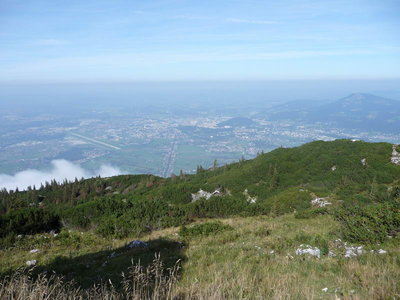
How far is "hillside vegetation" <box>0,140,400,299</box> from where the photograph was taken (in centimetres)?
500

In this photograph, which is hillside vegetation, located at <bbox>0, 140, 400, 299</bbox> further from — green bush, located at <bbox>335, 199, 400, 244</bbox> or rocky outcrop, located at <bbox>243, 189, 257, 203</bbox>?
rocky outcrop, located at <bbox>243, 189, 257, 203</bbox>

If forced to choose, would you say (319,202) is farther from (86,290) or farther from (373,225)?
(86,290)

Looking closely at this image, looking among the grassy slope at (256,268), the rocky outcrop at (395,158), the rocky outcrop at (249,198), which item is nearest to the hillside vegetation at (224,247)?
the grassy slope at (256,268)

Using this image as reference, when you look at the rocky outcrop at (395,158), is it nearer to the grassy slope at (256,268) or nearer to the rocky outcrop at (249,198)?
the rocky outcrop at (249,198)

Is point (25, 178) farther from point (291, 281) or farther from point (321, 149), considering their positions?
point (291, 281)

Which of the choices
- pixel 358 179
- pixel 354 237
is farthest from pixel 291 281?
pixel 358 179

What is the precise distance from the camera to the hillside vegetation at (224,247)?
16.4 feet

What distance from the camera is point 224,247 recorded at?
927 centimetres

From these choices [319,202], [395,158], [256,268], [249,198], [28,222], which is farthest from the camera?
[395,158]

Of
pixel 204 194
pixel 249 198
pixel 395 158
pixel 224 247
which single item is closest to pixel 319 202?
pixel 249 198

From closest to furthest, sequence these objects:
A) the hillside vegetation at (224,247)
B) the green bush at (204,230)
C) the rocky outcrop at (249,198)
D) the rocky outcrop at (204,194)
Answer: the hillside vegetation at (224,247)
the green bush at (204,230)
the rocky outcrop at (249,198)
the rocky outcrop at (204,194)

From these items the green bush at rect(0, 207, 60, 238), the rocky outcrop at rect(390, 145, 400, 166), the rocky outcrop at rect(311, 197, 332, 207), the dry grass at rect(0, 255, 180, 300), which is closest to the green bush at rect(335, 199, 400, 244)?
the dry grass at rect(0, 255, 180, 300)

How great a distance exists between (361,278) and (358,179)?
101 feet

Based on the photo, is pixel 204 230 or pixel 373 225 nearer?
pixel 373 225
